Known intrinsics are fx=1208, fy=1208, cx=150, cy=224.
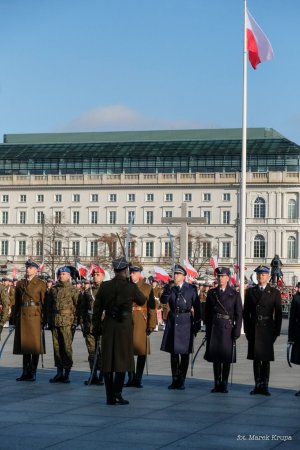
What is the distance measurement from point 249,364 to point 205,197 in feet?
362

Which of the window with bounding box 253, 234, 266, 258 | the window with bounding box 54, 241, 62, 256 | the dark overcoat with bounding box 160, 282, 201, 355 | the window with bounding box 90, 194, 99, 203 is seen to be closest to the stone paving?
the dark overcoat with bounding box 160, 282, 201, 355

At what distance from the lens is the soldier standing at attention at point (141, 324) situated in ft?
52.5

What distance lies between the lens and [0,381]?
662 inches

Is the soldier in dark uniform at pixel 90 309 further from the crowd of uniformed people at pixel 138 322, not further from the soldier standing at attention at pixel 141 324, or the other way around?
the soldier standing at attention at pixel 141 324

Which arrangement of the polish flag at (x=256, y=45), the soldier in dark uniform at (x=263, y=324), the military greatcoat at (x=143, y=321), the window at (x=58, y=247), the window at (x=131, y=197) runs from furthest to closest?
the window at (x=131, y=197) < the window at (x=58, y=247) < the polish flag at (x=256, y=45) < the military greatcoat at (x=143, y=321) < the soldier in dark uniform at (x=263, y=324)

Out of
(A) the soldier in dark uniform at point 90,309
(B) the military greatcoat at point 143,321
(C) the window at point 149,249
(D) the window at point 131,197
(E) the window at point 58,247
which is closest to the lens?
(B) the military greatcoat at point 143,321

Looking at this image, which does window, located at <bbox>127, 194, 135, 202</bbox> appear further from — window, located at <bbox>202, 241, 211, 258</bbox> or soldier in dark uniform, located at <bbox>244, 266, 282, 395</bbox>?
soldier in dark uniform, located at <bbox>244, 266, 282, 395</bbox>

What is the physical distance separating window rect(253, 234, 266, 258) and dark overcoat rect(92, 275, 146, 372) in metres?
117

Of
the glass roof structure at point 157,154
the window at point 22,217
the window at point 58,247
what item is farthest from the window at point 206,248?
the window at point 22,217

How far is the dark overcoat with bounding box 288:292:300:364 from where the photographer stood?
15.5 metres

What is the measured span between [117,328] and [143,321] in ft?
8.88

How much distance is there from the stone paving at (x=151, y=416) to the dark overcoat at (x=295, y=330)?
49cm

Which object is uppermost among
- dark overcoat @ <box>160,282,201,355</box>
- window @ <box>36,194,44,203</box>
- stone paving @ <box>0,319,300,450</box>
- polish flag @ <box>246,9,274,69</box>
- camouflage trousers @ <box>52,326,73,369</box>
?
window @ <box>36,194,44,203</box>

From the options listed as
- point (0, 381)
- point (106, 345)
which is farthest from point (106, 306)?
point (0, 381)
